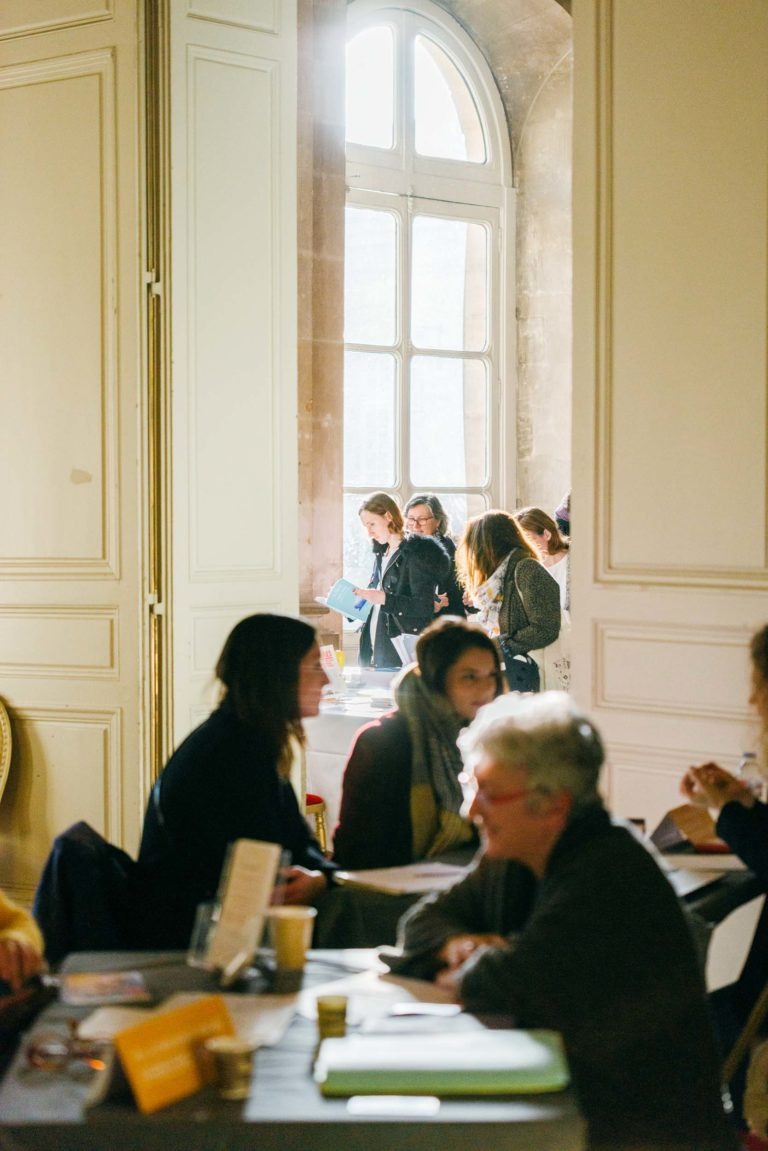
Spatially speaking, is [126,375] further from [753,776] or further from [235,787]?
[753,776]

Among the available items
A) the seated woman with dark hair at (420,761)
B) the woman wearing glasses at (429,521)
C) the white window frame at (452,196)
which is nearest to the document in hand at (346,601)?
the woman wearing glasses at (429,521)

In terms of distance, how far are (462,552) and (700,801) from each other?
2.70 metres

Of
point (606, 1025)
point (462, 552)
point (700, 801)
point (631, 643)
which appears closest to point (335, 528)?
point (462, 552)

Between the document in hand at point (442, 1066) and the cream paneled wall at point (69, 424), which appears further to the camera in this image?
the cream paneled wall at point (69, 424)

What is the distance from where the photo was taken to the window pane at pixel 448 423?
839cm

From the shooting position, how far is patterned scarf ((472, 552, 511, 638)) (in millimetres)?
5312

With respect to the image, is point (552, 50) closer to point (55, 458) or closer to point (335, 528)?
point (335, 528)

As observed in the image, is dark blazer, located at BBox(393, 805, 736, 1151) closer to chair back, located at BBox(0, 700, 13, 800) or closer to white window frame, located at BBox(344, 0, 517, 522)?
chair back, located at BBox(0, 700, 13, 800)

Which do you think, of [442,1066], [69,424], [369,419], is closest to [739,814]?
[442,1066]

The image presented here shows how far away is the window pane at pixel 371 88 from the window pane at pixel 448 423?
4.53 ft

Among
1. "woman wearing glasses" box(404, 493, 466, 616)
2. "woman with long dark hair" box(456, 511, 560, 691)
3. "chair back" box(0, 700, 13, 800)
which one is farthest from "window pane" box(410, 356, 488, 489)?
"chair back" box(0, 700, 13, 800)

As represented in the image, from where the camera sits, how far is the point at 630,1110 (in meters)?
1.83

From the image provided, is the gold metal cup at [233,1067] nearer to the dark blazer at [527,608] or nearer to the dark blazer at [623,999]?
the dark blazer at [623,999]

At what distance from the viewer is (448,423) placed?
336 inches
